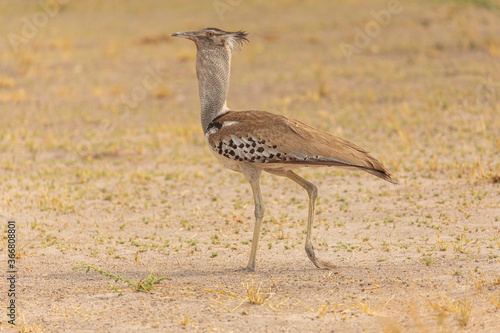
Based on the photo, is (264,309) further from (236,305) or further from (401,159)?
(401,159)

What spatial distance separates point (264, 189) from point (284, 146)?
337cm

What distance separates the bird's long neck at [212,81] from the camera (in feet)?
21.3

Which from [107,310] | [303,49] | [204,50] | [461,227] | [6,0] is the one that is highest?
[6,0]

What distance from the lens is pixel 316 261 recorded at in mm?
6188

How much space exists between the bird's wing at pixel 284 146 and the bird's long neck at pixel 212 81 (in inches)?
13.8

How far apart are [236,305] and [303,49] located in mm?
14720

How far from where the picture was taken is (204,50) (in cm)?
649

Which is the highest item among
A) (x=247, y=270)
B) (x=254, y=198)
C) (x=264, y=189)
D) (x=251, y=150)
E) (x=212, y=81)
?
(x=212, y=81)

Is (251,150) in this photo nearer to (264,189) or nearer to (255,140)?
(255,140)

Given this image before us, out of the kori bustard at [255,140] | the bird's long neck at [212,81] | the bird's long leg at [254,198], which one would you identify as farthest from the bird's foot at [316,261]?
the bird's long neck at [212,81]

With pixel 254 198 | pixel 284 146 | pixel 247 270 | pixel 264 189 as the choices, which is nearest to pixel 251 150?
pixel 284 146

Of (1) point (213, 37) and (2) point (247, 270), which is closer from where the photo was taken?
(2) point (247, 270)

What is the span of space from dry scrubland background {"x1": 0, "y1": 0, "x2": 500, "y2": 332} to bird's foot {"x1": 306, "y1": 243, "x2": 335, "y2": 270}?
0.24 feet

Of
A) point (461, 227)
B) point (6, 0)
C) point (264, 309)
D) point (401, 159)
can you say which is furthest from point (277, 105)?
point (6, 0)
